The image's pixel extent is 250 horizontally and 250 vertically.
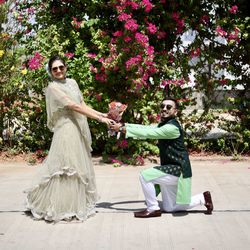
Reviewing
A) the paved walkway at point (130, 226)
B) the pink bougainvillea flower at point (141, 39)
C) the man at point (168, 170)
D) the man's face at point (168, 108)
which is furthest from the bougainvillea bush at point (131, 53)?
the man at point (168, 170)

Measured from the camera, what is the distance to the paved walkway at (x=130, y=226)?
167 inches

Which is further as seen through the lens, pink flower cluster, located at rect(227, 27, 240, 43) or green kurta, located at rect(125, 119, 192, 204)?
pink flower cluster, located at rect(227, 27, 240, 43)

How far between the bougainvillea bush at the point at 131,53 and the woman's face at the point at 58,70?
2.48 m

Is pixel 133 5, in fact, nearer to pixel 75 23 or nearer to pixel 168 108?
pixel 75 23

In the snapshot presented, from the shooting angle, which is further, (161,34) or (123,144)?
(161,34)

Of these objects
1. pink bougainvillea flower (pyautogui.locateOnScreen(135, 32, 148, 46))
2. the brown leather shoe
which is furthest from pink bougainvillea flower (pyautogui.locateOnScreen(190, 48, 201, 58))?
the brown leather shoe

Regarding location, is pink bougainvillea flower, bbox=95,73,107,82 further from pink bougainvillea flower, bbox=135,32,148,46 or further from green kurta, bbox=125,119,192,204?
green kurta, bbox=125,119,192,204

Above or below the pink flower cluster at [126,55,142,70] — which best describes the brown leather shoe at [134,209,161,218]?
below

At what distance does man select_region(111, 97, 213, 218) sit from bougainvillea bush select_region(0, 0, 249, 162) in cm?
257

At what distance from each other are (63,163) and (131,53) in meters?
3.01

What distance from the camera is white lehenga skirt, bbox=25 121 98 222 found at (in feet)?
16.1

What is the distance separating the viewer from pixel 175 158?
4965mm

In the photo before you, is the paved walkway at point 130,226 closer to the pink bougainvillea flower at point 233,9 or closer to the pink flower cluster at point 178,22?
the pink flower cluster at point 178,22

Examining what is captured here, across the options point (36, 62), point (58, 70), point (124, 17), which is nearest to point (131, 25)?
point (124, 17)
